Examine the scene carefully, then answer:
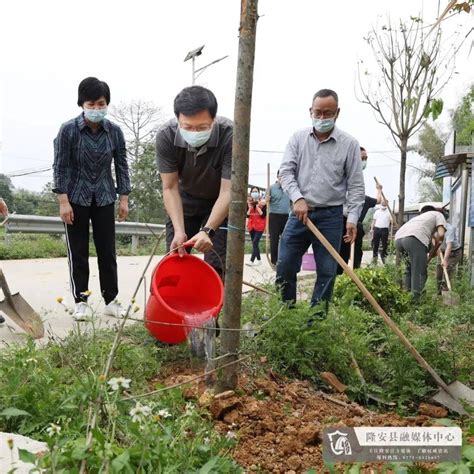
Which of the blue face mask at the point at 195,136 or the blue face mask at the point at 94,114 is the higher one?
the blue face mask at the point at 94,114

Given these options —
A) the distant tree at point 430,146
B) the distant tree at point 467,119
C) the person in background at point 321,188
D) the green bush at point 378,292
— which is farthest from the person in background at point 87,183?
the distant tree at point 430,146

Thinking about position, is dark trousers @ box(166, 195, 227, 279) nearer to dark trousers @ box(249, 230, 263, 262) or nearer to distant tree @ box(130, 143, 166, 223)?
dark trousers @ box(249, 230, 263, 262)

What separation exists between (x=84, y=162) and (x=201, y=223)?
1072 mm

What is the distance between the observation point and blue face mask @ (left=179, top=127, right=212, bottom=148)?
3631 mm

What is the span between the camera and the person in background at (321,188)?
4395 millimetres

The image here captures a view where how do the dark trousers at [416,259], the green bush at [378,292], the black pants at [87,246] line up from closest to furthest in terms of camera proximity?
the black pants at [87,246], the green bush at [378,292], the dark trousers at [416,259]

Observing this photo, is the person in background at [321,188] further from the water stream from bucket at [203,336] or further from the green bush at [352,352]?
the water stream from bucket at [203,336]

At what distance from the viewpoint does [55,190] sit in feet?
14.8

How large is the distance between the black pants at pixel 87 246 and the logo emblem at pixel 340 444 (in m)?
3.37

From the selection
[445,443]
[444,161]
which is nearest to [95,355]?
[445,443]

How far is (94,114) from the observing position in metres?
4.53

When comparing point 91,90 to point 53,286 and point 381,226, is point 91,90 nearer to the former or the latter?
point 53,286

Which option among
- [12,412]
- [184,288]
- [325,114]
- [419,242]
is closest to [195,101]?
[184,288]

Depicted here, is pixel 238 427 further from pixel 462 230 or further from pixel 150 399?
pixel 462 230
